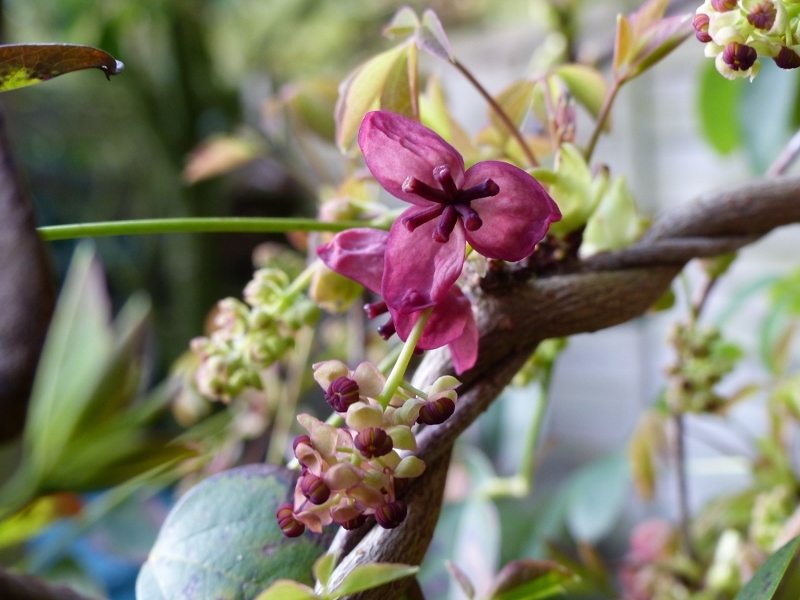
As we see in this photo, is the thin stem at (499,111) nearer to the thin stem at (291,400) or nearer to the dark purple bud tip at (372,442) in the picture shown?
the dark purple bud tip at (372,442)

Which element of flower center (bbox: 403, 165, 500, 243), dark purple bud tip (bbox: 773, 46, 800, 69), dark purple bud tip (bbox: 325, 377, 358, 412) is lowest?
dark purple bud tip (bbox: 325, 377, 358, 412)

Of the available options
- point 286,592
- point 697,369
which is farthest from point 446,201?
point 697,369

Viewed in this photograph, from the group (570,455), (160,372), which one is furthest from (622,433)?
(160,372)

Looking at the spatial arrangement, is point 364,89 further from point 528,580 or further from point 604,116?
point 528,580

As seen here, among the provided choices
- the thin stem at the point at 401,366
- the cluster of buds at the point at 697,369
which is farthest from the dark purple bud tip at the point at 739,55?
the cluster of buds at the point at 697,369

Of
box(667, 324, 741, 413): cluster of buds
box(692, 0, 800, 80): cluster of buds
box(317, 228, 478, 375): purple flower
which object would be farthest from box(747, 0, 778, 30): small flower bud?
box(667, 324, 741, 413): cluster of buds

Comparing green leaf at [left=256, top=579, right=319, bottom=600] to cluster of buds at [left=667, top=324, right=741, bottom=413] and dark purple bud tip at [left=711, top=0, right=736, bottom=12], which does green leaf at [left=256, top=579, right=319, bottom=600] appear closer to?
dark purple bud tip at [left=711, top=0, right=736, bottom=12]
